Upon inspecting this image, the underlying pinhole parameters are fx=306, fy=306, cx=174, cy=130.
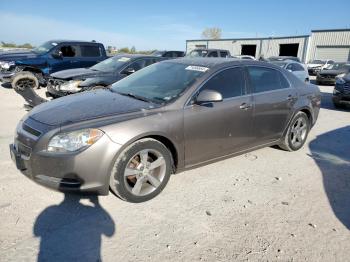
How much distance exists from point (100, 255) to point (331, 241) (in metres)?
2.16

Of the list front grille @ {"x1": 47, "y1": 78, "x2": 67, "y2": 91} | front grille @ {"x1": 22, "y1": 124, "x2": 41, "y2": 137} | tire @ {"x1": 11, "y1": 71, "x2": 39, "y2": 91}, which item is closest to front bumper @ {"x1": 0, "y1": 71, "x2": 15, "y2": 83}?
tire @ {"x1": 11, "y1": 71, "x2": 39, "y2": 91}

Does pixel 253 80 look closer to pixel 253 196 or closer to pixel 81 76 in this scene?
pixel 253 196

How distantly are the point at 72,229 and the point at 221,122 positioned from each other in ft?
7.22

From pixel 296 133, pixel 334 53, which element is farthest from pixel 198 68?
pixel 334 53

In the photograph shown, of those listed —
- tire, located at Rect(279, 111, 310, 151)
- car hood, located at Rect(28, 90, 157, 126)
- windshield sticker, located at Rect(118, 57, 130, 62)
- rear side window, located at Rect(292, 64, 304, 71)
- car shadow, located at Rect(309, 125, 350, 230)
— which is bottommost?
car shadow, located at Rect(309, 125, 350, 230)

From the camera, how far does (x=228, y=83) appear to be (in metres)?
4.23

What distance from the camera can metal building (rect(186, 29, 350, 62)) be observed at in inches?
1240

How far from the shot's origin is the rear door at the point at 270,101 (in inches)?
178

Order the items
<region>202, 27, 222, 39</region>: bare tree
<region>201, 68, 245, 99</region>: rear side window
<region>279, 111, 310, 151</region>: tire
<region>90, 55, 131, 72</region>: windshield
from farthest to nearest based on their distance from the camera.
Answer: <region>202, 27, 222, 39</region>: bare tree < <region>90, 55, 131, 72</region>: windshield < <region>279, 111, 310, 151</region>: tire < <region>201, 68, 245, 99</region>: rear side window

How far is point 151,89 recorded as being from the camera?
13.6ft

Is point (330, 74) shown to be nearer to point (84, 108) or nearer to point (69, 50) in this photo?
point (69, 50)

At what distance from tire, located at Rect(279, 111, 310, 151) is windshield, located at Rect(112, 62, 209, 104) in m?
2.10

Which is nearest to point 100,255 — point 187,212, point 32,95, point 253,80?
point 187,212

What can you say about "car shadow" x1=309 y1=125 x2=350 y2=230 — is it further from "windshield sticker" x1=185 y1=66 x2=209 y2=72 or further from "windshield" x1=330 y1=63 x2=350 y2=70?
"windshield" x1=330 y1=63 x2=350 y2=70
